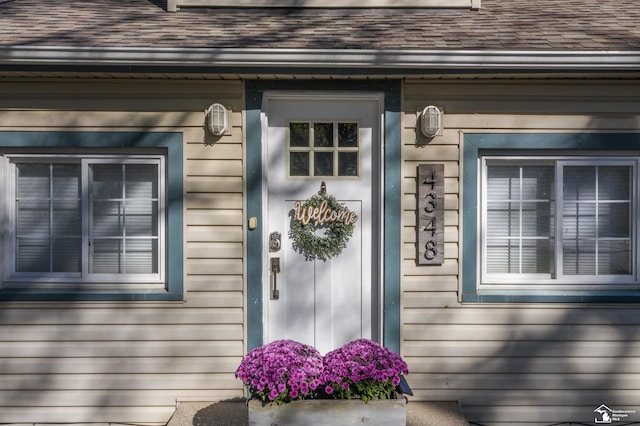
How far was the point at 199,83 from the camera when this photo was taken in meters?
4.40

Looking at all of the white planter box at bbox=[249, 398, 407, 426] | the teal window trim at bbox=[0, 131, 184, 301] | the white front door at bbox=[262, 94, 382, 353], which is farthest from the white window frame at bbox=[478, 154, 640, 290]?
the teal window trim at bbox=[0, 131, 184, 301]

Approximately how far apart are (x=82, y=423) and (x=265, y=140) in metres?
2.69

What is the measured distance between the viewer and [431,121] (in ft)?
14.3

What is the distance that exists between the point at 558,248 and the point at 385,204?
4.74 feet

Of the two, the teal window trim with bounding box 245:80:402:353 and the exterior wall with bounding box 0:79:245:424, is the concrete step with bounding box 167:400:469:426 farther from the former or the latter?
the teal window trim with bounding box 245:80:402:353

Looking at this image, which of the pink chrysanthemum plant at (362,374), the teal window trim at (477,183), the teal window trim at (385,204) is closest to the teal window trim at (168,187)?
the teal window trim at (385,204)

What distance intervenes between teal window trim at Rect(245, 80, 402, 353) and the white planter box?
2.69 feet

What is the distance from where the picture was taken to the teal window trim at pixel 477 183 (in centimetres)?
440

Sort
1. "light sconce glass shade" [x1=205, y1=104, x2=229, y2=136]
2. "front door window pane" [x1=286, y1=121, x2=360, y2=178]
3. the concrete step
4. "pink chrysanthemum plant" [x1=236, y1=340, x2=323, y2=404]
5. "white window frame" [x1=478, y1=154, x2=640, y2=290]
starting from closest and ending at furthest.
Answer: "pink chrysanthemum plant" [x1=236, y1=340, x2=323, y2=404]
the concrete step
"light sconce glass shade" [x1=205, y1=104, x2=229, y2=136]
"white window frame" [x1=478, y1=154, x2=640, y2=290]
"front door window pane" [x1=286, y1=121, x2=360, y2=178]

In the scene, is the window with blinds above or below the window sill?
above

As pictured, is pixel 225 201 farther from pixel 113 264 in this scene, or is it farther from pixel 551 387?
pixel 551 387

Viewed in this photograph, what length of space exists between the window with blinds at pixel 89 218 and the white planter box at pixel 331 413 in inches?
61.2

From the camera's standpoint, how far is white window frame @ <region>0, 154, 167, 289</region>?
4.42m

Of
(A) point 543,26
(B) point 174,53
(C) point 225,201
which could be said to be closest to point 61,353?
(C) point 225,201
